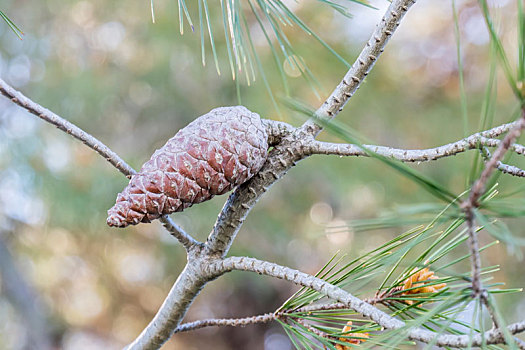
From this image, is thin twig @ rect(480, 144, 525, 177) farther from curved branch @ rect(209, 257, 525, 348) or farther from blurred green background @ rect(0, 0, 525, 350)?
blurred green background @ rect(0, 0, 525, 350)

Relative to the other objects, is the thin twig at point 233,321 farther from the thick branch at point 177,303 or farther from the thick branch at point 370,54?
the thick branch at point 370,54

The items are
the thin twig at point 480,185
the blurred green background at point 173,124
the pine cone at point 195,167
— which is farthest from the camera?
the blurred green background at point 173,124

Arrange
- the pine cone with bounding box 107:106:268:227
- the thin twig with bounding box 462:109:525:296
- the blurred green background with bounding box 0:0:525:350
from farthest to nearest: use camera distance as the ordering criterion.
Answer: the blurred green background with bounding box 0:0:525:350, the pine cone with bounding box 107:106:268:227, the thin twig with bounding box 462:109:525:296

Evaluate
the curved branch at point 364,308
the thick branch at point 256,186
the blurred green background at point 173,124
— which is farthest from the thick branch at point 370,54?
the blurred green background at point 173,124

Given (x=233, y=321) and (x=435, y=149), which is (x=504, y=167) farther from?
(x=233, y=321)

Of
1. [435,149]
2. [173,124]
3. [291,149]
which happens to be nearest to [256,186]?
[291,149]

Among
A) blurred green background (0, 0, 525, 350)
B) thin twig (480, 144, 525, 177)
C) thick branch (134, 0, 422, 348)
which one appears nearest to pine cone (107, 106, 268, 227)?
thick branch (134, 0, 422, 348)
